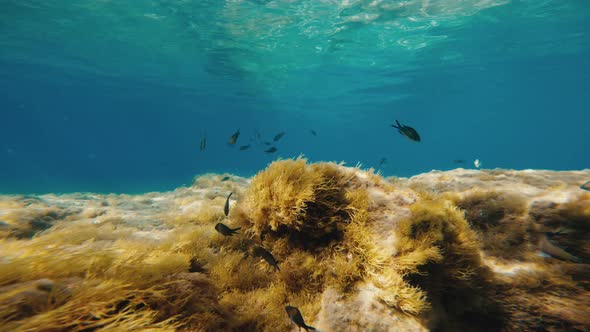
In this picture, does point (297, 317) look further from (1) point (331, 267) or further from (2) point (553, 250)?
(2) point (553, 250)

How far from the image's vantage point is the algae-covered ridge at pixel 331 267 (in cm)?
202

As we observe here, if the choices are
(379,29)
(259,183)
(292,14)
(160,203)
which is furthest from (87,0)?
(259,183)

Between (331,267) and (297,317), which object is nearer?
(297,317)

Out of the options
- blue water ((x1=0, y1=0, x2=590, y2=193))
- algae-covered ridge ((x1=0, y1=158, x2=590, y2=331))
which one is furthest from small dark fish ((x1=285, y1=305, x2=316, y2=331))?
blue water ((x1=0, y1=0, x2=590, y2=193))

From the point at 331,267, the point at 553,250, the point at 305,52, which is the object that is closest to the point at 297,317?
the point at 331,267

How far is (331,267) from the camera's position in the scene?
2859 millimetres

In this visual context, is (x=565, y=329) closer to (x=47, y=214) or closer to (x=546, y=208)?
(x=546, y=208)

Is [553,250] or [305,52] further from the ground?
[305,52]

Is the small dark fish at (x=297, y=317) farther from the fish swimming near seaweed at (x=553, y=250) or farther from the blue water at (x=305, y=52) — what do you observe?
the blue water at (x=305, y=52)

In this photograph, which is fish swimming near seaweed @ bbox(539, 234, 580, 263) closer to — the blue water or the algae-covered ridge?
the algae-covered ridge

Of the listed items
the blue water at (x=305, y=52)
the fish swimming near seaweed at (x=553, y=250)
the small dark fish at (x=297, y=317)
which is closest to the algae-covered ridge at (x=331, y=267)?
the fish swimming near seaweed at (x=553, y=250)

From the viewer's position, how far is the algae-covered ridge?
2.02 m

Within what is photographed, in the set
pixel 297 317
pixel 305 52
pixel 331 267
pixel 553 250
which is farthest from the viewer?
pixel 305 52

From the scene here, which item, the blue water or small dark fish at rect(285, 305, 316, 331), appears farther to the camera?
the blue water
